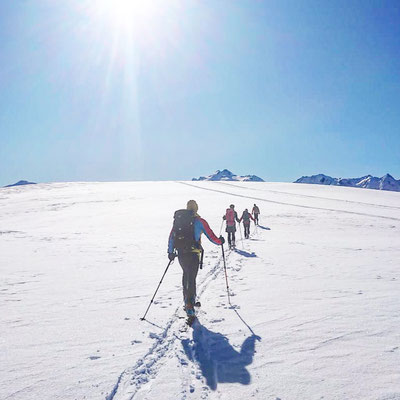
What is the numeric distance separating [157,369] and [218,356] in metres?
0.99

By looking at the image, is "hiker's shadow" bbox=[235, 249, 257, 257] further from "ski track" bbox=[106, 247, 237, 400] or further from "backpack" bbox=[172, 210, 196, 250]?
"ski track" bbox=[106, 247, 237, 400]

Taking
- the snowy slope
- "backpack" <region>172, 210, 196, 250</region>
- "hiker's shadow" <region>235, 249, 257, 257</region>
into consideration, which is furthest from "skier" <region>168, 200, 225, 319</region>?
"hiker's shadow" <region>235, 249, 257, 257</region>

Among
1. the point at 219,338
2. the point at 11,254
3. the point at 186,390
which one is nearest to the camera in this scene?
the point at 186,390

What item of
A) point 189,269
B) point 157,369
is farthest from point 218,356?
point 189,269

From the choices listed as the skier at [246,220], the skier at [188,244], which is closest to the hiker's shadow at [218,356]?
the skier at [188,244]

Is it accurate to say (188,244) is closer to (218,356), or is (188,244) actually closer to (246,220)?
(218,356)

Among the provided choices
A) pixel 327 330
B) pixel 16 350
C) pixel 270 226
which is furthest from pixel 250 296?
pixel 270 226

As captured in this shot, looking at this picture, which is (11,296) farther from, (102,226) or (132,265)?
(102,226)

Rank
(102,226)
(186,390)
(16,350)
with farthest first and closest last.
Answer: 1. (102,226)
2. (16,350)
3. (186,390)

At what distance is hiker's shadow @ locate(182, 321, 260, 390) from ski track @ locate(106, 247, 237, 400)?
14 centimetres

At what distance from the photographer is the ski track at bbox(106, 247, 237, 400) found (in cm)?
383

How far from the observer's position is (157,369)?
430 centimetres

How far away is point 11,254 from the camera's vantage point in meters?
13.2

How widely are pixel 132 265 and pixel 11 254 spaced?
6171 mm
